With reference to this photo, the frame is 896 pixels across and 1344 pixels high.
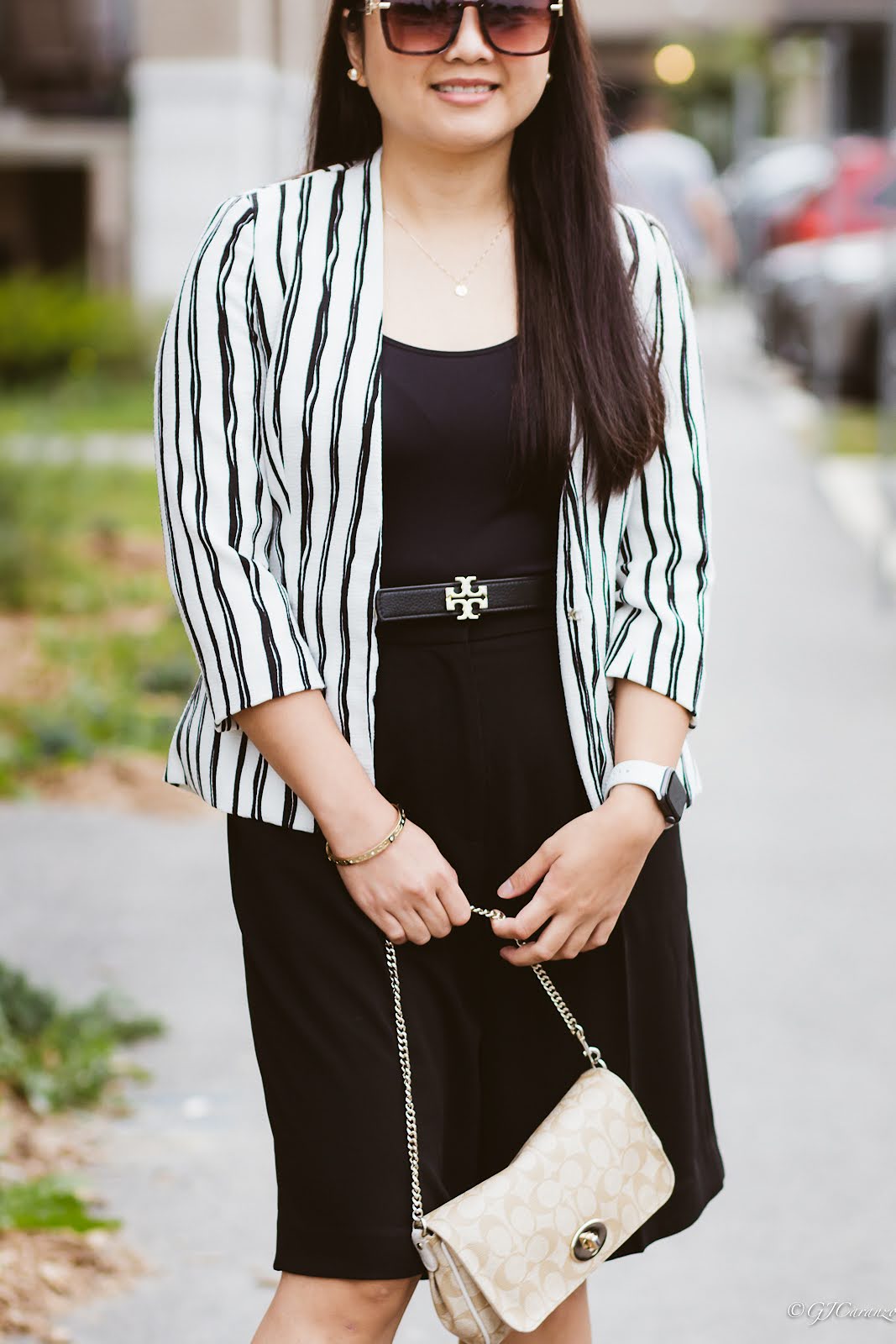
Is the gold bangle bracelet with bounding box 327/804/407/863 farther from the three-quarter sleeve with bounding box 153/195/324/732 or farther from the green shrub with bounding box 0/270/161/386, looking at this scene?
the green shrub with bounding box 0/270/161/386

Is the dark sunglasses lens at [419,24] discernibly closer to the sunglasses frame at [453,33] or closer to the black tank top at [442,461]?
the sunglasses frame at [453,33]

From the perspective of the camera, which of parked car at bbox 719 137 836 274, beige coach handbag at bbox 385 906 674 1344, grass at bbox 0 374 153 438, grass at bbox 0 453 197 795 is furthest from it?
Answer: parked car at bbox 719 137 836 274

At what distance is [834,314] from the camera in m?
14.2

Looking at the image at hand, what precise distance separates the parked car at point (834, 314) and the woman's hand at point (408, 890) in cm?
1139

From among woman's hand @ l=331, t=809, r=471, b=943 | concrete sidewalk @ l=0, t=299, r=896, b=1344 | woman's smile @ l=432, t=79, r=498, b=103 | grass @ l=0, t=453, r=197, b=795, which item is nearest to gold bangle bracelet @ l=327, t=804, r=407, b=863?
woman's hand @ l=331, t=809, r=471, b=943

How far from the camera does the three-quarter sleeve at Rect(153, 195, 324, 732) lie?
84.9 inches

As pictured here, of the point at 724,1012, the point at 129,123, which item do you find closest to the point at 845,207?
the point at 129,123

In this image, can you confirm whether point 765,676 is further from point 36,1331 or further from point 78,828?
point 36,1331

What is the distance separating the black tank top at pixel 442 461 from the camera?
86.0 inches

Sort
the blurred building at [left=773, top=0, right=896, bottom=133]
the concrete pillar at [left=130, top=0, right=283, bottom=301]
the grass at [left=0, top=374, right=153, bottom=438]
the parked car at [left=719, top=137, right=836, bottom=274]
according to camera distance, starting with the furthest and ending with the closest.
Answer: the blurred building at [left=773, top=0, right=896, bottom=133] < the parked car at [left=719, top=137, right=836, bottom=274] < the concrete pillar at [left=130, top=0, right=283, bottom=301] < the grass at [left=0, top=374, right=153, bottom=438]

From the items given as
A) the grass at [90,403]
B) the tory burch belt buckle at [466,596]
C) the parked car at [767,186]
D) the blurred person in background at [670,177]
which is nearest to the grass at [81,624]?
the grass at [90,403]

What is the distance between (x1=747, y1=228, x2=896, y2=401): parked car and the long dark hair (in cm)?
1099

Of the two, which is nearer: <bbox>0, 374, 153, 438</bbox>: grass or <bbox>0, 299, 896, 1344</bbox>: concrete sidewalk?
<bbox>0, 299, 896, 1344</bbox>: concrete sidewalk

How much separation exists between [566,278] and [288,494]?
41cm
